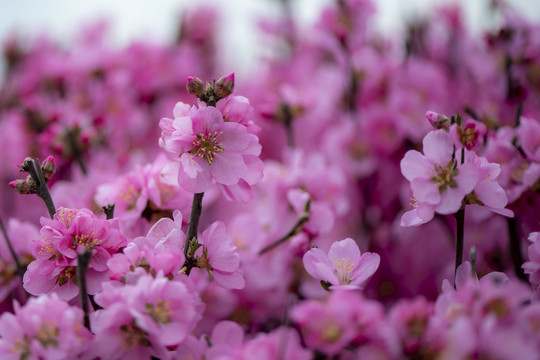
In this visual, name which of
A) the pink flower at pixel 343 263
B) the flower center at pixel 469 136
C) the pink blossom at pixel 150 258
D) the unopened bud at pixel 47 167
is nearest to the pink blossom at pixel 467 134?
the flower center at pixel 469 136

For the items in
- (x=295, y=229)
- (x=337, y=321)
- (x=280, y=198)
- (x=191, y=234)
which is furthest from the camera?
(x=280, y=198)

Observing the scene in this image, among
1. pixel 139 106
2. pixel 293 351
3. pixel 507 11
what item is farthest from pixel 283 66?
pixel 293 351

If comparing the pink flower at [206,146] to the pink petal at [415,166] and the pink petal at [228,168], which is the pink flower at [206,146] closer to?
the pink petal at [228,168]

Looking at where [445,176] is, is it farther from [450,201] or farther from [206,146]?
[206,146]

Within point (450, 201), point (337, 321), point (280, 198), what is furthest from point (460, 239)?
point (280, 198)

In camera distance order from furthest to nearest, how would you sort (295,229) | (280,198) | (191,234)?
(280,198), (295,229), (191,234)

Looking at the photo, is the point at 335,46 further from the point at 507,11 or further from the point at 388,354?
the point at 388,354
